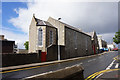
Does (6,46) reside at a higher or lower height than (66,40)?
lower

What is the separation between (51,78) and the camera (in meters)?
3.05

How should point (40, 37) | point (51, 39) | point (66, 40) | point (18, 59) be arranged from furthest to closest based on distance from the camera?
point (66, 40) → point (51, 39) → point (40, 37) → point (18, 59)

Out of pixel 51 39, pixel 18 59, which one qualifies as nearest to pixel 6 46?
pixel 51 39

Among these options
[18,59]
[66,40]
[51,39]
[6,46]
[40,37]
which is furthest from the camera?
[6,46]

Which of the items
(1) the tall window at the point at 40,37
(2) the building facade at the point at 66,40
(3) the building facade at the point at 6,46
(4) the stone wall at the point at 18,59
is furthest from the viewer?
(3) the building facade at the point at 6,46

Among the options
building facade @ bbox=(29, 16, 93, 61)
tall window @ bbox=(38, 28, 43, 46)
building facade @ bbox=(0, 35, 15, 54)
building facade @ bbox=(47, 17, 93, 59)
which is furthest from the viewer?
building facade @ bbox=(0, 35, 15, 54)

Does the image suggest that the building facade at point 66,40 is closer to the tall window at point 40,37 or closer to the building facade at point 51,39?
the building facade at point 51,39

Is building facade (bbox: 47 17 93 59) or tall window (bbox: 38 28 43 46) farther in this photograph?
building facade (bbox: 47 17 93 59)

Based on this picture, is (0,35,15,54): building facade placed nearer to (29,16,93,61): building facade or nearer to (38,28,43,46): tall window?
(29,16,93,61): building facade

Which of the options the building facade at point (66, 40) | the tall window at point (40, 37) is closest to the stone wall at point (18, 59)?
the tall window at point (40, 37)

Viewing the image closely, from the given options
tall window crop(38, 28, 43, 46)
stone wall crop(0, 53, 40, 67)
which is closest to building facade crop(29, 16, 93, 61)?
tall window crop(38, 28, 43, 46)

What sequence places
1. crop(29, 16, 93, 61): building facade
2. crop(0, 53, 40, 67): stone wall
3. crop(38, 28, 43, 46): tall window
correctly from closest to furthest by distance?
crop(0, 53, 40, 67): stone wall
crop(29, 16, 93, 61): building facade
crop(38, 28, 43, 46): tall window

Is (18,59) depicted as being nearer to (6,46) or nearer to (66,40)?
(66,40)

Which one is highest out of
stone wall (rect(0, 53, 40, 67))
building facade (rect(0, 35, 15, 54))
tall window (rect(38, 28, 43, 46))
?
tall window (rect(38, 28, 43, 46))
